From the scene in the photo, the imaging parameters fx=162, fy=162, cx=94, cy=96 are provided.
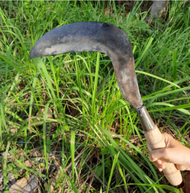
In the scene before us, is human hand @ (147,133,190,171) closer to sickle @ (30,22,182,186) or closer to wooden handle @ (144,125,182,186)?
wooden handle @ (144,125,182,186)

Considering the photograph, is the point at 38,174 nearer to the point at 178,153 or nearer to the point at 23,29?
the point at 178,153

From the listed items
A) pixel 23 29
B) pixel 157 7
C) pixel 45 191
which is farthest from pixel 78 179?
pixel 157 7

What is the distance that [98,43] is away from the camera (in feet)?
2.33

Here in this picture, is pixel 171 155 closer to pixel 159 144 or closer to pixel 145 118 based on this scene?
pixel 159 144

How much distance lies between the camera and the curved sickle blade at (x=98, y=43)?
2.26 feet

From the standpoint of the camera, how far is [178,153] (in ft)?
2.71

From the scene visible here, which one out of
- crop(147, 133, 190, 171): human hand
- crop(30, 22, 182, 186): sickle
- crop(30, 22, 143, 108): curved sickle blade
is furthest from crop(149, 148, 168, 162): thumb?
crop(30, 22, 143, 108): curved sickle blade

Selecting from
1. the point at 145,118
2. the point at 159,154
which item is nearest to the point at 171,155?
the point at 159,154

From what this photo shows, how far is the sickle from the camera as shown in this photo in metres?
0.69

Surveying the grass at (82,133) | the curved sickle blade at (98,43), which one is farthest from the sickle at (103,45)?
the grass at (82,133)

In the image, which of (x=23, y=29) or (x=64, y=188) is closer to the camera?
(x=64, y=188)

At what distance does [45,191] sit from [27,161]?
24 centimetres

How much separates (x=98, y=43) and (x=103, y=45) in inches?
0.9

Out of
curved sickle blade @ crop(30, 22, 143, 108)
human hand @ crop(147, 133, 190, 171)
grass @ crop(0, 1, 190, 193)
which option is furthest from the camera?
grass @ crop(0, 1, 190, 193)
